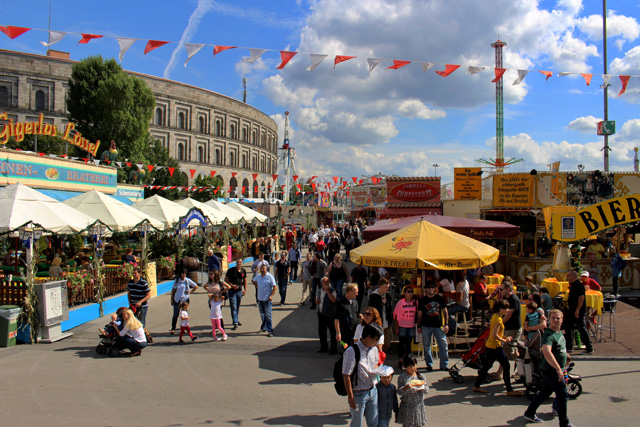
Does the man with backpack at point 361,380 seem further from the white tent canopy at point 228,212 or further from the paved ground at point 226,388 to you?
the white tent canopy at point 228,212

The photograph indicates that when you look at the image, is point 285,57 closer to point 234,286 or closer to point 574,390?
point 234,286

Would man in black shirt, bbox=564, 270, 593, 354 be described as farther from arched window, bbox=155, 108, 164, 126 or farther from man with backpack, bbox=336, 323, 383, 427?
arched window, bbox=155, 108, 164, 126

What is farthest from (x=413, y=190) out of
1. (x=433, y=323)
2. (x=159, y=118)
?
(x=159, y=118)

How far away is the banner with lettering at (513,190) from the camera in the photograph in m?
16.6

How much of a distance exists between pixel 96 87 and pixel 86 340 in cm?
3809

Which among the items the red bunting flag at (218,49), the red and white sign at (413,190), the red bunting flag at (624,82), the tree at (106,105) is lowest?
the red and white sign at (413,190)

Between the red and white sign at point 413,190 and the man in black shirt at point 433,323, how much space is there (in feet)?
52.4

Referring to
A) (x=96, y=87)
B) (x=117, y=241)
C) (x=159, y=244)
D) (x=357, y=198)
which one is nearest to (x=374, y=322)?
(x=159, y=244)

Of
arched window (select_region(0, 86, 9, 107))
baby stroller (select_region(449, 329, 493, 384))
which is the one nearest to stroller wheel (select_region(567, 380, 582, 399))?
baby stroller (select_region(449, 329, 493, 384))

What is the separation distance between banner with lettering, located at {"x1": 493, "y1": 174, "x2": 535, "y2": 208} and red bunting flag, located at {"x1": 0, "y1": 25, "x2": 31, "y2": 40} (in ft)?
51.6

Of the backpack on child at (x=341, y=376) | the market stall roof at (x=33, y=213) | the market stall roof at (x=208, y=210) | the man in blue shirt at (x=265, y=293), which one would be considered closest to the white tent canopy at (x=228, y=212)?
the market stall roof at (x=208, y=210)

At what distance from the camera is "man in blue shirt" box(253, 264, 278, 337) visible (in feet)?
31.4

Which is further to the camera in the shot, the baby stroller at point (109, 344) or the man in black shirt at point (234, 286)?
the man in black shirt at point (234, 286)

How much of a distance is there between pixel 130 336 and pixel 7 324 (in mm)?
2757
